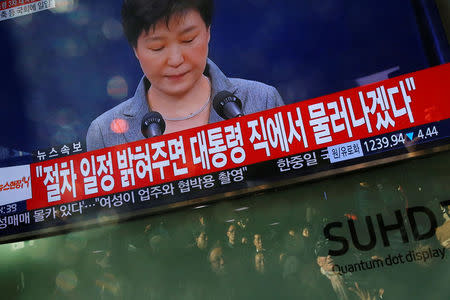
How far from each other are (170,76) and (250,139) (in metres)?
0.76

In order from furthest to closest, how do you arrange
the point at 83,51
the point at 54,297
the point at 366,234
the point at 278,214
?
the point at 83,51
the point at 54,297
the point at 278,214
the point at 366,234

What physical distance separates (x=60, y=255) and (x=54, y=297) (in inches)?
11.4

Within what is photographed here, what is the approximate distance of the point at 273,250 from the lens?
2.83 meters

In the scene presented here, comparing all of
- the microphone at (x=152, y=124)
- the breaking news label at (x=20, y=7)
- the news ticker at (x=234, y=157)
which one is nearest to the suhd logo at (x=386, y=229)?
the news ticker at (x=234, y=157)

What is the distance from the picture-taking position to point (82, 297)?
3.04 m

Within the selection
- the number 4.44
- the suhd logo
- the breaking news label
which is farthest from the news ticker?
the breaking news label

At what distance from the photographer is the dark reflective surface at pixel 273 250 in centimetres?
262

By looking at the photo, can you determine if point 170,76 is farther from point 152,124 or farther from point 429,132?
point 429,132

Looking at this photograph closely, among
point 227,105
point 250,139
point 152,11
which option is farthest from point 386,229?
point 152,11

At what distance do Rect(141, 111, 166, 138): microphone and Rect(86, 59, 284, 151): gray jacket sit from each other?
0.10 feet

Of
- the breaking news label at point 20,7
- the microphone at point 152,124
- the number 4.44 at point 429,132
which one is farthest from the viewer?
the breaking news label at point 20,7

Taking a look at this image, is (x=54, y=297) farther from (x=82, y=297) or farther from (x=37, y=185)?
(x=37, y=185)

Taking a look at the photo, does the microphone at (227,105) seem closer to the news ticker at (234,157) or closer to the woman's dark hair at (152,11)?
the news ticker at (234,157)

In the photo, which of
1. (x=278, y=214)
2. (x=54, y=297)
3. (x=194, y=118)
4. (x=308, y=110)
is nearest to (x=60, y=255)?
(x=54, y=297)
